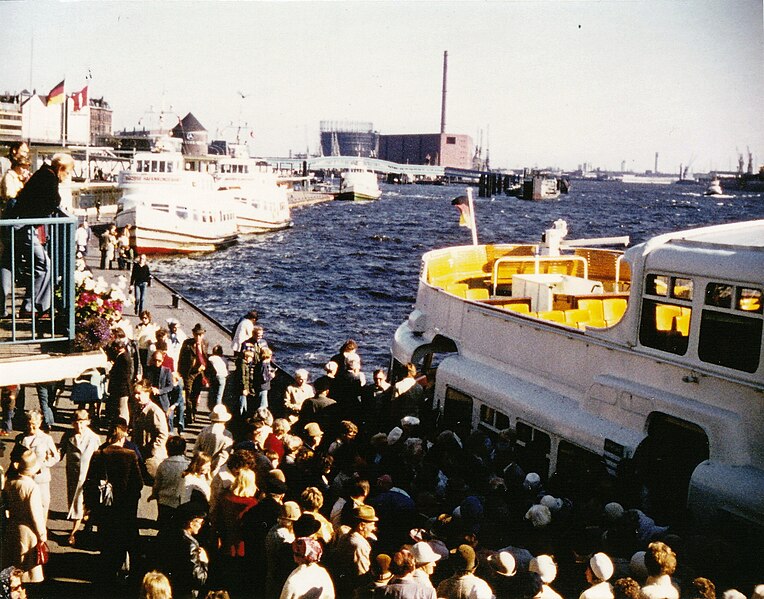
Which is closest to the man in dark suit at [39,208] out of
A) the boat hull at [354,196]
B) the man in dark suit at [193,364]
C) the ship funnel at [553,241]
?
the man in dark suit at [193,364]

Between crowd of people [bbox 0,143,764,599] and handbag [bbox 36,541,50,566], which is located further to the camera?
handbag [bbox 36,541,50,566]

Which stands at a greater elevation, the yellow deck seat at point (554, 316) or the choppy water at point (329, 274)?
the yellow deck seat at point (554, 316)

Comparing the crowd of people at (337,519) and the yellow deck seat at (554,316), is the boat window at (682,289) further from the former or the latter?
the yellow deck seat at (554,316)

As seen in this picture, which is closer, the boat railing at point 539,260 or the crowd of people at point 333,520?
the crowd of people at point 333,520

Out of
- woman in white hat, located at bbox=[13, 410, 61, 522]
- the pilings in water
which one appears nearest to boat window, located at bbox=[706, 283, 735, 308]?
woman in white hat, located at bbox=[13, 410, 61, 522]

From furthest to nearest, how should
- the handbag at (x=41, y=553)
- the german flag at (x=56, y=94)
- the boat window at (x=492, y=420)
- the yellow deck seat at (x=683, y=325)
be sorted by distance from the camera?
the german flag at (x=56, y=94)
the boat window at (x=492, y=420)
the yellow deck seat at (x=683, y=325)
the handbag at (x=41, y=553)

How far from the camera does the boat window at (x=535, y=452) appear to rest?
11.3 metres

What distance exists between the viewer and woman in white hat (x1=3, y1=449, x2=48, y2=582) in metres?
7.62

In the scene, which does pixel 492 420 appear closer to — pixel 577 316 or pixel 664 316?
pixel 577 316

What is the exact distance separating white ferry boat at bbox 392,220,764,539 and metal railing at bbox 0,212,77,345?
5858mm

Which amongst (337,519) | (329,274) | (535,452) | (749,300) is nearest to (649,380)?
(749,300)

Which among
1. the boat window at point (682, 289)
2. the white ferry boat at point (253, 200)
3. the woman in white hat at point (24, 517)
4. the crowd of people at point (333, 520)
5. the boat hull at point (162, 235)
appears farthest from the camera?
the white ferry boat at point (253, 200)

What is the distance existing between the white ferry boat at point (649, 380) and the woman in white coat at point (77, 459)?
17.3 ft

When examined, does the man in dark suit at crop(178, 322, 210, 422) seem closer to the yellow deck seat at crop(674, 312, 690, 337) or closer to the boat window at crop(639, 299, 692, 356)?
the boat window at crop(639, 299, 692, 356)
